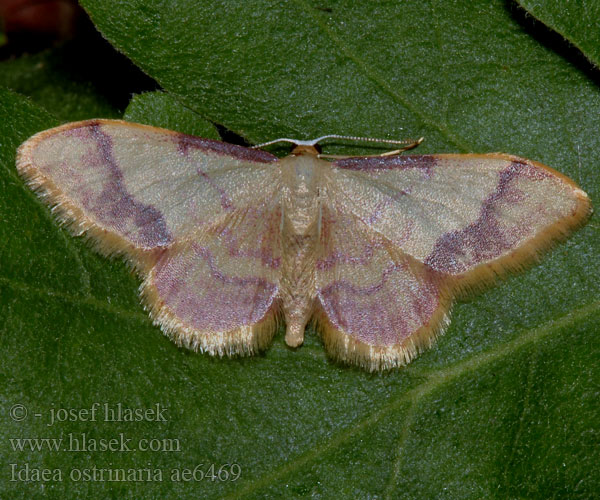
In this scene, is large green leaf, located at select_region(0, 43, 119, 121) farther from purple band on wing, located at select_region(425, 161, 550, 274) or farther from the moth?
purple band on wing, located at select_region(425, 161, 550, 274)

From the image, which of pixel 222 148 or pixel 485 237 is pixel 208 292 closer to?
pixel 222 148

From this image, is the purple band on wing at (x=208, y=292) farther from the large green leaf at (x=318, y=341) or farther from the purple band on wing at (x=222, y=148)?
the purple band on wing at (x=222, y=148)

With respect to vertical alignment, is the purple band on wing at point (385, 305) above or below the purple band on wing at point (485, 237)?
below

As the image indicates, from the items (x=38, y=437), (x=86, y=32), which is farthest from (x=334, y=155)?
(x=86, y=32)

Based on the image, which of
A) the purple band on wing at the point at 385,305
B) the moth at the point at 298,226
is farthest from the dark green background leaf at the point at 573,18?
the purple band on wing at the point at 385,305

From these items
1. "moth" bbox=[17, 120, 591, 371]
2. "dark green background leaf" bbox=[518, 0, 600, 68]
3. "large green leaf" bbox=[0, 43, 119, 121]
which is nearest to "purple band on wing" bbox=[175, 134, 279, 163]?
"moth" bbox=[17, 120, 591, 371]

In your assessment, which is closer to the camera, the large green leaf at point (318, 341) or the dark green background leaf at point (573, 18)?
the dark green background leaf at point (573, 18)

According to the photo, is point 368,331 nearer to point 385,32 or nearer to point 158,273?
point 158,273
